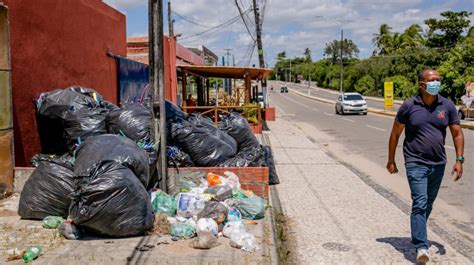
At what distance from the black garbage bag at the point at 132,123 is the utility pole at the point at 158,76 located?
203 millimetres

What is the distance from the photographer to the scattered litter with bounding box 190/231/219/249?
4.85 meters

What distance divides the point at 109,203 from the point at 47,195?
112 centimetres

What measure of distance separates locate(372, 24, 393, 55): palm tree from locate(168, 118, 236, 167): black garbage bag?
7381cm

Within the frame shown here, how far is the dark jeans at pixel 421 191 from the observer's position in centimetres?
484

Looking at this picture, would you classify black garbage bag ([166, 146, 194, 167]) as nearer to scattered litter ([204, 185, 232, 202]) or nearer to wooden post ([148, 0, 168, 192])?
wooden post ([148, 0, 168, 192])

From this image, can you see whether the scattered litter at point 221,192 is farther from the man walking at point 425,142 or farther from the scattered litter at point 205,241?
the man walking at point 425,142

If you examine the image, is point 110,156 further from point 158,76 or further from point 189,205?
point 158,76

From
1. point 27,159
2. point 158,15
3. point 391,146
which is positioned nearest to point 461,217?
point 391,146

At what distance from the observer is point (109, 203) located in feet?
16.2

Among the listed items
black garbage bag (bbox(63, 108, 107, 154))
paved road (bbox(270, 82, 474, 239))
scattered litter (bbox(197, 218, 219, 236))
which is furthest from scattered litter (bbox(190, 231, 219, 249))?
paved road (bbox(270, 82, 474, 239))

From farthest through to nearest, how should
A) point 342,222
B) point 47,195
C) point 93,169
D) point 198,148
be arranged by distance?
point 198,148, point 342,222, point 47,195, point 93,169

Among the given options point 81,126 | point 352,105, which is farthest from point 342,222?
point 352,105

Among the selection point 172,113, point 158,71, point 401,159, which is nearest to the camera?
point 158,71

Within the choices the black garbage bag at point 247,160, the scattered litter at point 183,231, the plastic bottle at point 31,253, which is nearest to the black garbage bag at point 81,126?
the black garbage bag at point 247,160
